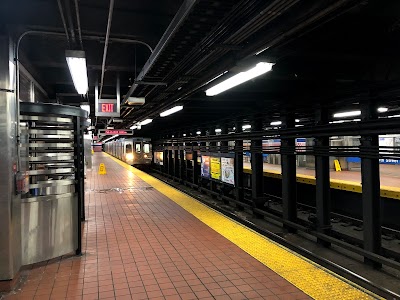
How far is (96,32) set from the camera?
15.3 ft

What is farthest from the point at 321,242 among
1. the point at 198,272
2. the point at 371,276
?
the point at 198,272

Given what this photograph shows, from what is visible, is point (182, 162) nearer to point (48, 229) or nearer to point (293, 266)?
point (48, 229)

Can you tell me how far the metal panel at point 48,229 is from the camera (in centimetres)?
412

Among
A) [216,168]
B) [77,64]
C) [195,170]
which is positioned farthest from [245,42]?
[195,170]

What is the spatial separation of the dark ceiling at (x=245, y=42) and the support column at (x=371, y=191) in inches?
23.4

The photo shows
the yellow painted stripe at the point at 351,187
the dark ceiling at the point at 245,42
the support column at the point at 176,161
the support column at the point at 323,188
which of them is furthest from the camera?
the support column at the point at 176,161

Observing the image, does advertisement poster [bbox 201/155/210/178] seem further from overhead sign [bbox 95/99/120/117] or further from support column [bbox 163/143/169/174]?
support column [bbox 163/143/169/174]

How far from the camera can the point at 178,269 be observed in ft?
13.6

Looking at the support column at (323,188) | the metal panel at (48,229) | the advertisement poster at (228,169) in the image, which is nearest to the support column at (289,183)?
the support column at (323,188)

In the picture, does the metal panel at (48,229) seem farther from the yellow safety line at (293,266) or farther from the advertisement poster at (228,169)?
the advertisement poster at (228,169)

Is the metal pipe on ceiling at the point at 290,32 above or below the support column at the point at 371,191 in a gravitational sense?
above

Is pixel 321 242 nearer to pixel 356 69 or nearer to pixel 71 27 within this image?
pixel 356 69

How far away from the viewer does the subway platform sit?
3.50m

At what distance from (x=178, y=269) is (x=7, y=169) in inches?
91.6
